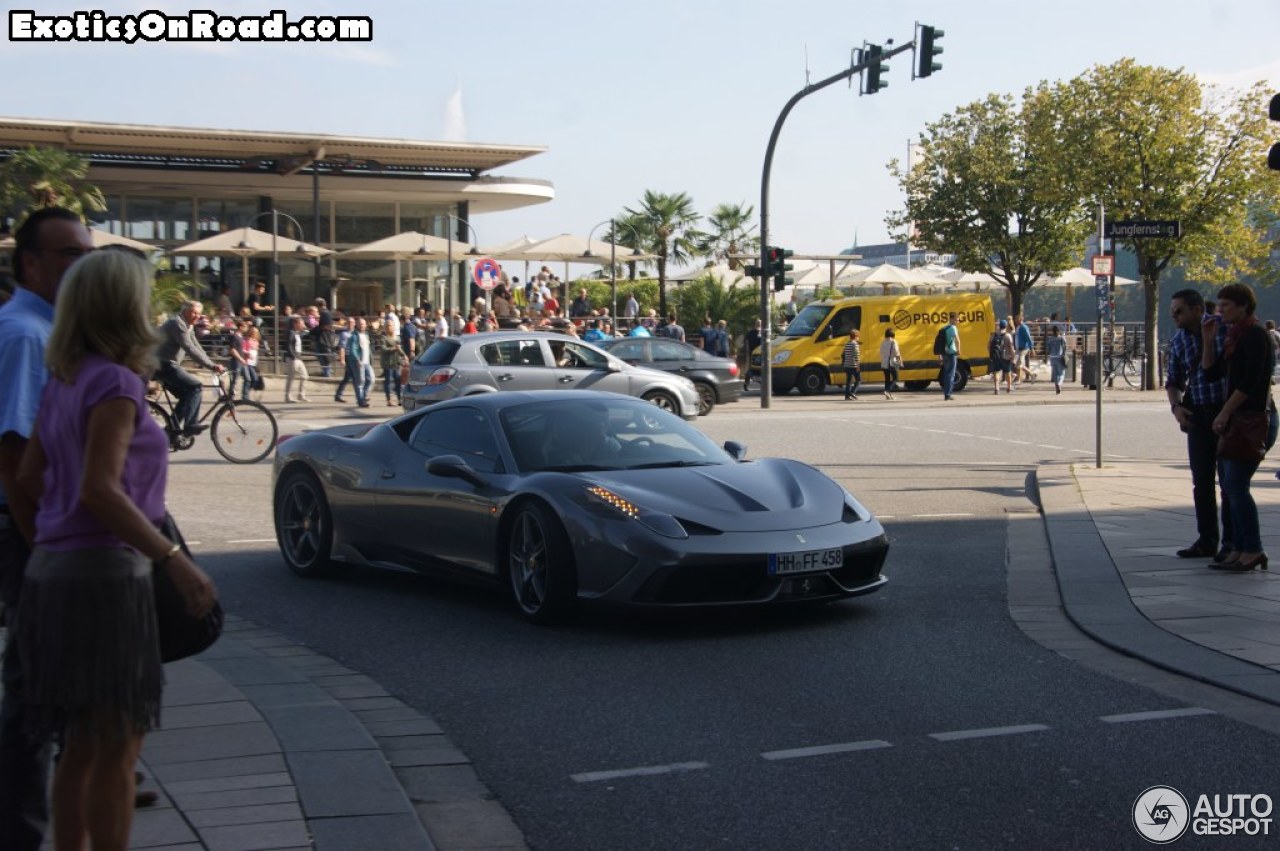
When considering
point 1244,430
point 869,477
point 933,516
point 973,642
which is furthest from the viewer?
point 869,477

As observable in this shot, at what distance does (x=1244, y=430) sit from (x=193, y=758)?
673cm

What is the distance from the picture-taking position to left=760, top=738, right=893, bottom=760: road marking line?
5.44 m

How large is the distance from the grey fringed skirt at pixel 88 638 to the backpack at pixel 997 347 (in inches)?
1329

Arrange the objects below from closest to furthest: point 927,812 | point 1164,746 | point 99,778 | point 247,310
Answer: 1. point 99,778
2. point 927,812
3. point 1164,746
4. point 247,310

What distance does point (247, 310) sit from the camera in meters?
34.6

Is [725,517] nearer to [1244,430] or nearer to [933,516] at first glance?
[1244,430]

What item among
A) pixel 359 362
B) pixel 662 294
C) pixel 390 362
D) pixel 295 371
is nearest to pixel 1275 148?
pixel 359 362

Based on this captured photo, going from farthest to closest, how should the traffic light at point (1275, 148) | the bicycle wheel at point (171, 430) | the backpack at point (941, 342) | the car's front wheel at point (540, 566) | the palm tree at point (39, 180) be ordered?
the palm tree at point (39, 180), the backpack at point (941, 342), the bicycle wheel at point (171, 430), the traffic light at point (1275, 148), the car's front wheel at point (540, 566)

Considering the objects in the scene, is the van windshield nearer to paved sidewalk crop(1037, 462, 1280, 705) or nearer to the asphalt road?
paved sidewalk crop(1037, 462, 1280, 705)

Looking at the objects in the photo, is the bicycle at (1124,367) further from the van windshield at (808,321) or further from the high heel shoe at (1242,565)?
the high heel shoe at (1242,565)

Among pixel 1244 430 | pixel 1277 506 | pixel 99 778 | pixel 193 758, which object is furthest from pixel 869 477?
pixel 99 778

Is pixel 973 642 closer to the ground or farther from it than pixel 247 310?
closer to the ground

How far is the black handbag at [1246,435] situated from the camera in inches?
363

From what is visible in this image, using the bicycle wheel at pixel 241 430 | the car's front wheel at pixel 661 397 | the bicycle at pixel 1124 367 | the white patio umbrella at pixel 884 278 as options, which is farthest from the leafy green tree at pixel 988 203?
the bicycle wheel at pixel 241 430
